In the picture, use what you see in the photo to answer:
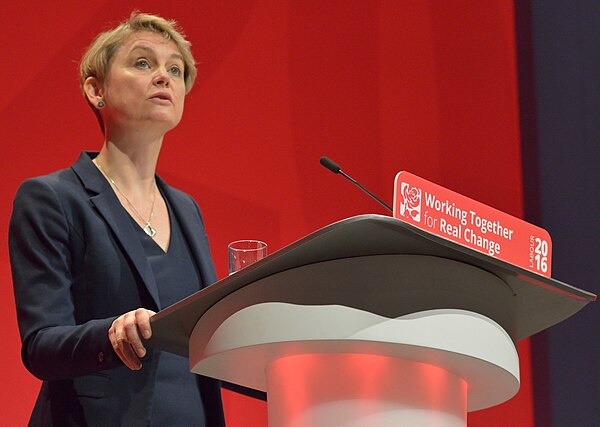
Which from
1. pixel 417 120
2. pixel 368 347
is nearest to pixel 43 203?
pixel 368 347

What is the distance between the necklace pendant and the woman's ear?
0.30 meters

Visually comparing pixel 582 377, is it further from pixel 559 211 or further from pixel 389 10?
pixel 389 10

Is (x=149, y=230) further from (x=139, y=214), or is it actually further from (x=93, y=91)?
(x=93, y=91)

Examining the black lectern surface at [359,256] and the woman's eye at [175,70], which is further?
the woman's eye at [175,70]

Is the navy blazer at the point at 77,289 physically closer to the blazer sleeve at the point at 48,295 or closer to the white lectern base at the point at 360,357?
the blazer sleeve at the point at 48,295

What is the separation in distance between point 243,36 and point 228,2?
0.12 metres

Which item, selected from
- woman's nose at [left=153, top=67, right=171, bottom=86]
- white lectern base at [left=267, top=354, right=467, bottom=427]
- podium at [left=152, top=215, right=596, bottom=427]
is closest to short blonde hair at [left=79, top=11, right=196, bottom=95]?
woman's nose at [left=153, top=67, right=171, bottom=86]

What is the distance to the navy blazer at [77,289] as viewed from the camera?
151 centimetres

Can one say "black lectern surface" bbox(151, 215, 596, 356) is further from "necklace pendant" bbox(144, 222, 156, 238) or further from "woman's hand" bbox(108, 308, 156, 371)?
"necklace pendant" bbox(144, 222, 156, 238)

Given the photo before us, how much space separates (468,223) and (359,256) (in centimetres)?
17

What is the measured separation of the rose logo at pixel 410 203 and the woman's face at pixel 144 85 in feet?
2.76

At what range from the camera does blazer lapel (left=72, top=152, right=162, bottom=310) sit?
1650mm

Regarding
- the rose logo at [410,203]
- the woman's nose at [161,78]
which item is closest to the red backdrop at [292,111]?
the woman's nose at [161,78]

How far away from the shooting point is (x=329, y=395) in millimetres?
1153
